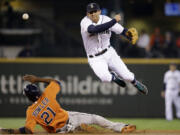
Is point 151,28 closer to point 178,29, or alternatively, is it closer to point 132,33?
point 178,29

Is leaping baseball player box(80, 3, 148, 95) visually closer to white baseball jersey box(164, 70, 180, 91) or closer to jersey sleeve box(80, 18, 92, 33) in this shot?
jersey sleeve box(80, 18, 92, 33)

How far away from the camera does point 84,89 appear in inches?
675

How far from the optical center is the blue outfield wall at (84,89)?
17125 millimetres

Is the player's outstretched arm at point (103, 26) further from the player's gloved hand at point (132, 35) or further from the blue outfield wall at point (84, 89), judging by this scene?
the blue outfield wall at point (84, 89)

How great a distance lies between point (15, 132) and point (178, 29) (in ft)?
44.1

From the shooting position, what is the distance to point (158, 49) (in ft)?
62.1

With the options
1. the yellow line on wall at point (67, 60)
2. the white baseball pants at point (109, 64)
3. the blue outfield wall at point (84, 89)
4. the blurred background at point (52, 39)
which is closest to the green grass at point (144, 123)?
the blue outfield wall at point (84, 89)

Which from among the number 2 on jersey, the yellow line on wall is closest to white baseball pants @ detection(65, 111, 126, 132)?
the number 2 on jersey

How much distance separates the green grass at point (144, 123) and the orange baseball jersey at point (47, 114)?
3652 mm

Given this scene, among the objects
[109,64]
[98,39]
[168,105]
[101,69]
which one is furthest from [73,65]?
[101,69]

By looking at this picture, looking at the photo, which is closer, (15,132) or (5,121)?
(15,132)

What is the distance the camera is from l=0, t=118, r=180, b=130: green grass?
46.6 feet

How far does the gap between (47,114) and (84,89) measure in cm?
674

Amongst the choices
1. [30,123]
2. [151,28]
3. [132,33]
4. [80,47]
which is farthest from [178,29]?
[30,123]
